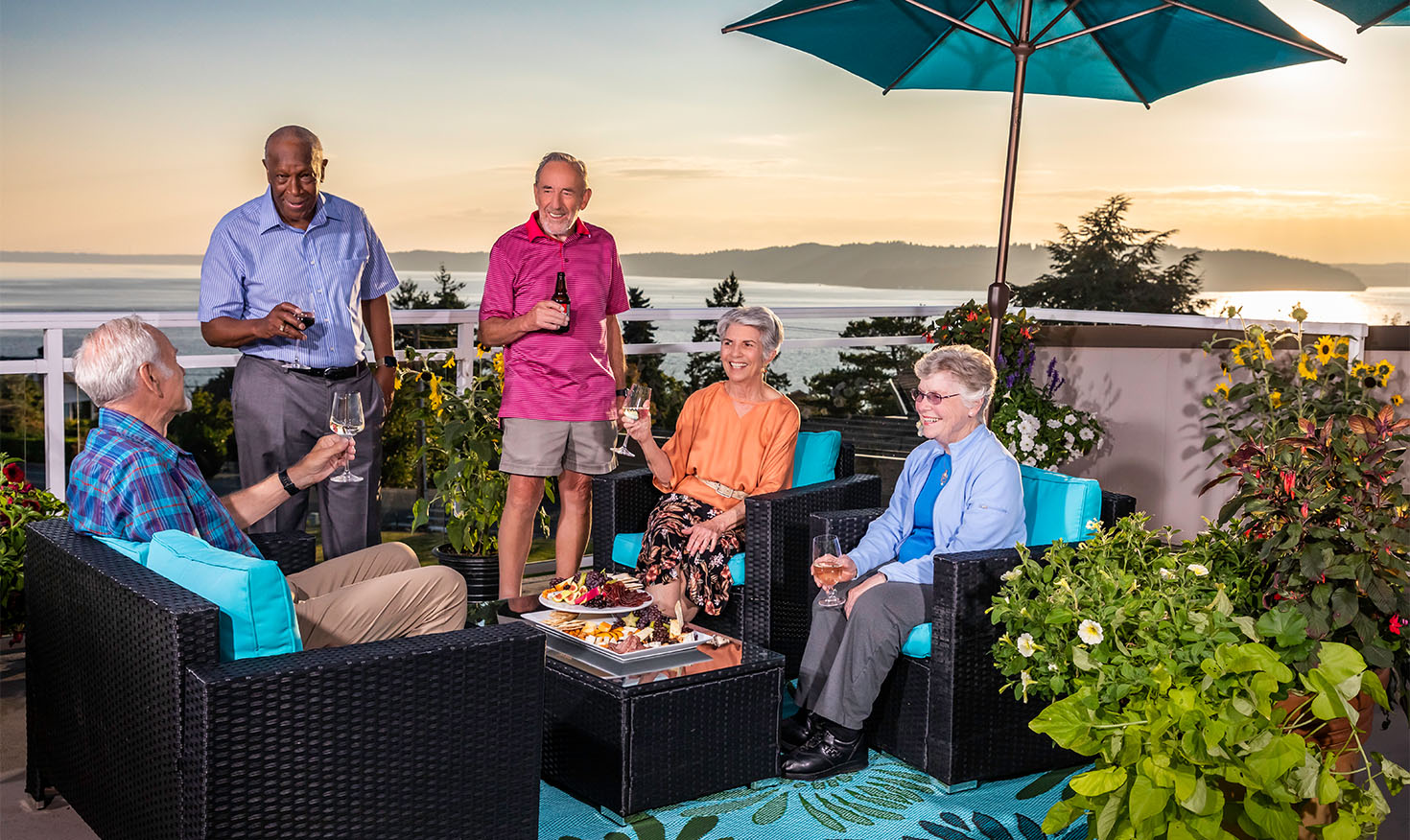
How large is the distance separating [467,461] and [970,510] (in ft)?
7.46

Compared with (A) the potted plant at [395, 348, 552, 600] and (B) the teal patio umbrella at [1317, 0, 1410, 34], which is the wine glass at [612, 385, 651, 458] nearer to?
(A) the potted plant at [395, 348, 552, 600]

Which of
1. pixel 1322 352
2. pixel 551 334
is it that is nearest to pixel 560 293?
pixel 551 334

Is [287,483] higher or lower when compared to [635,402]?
lower

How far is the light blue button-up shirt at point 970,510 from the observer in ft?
10.1

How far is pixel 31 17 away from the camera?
Result: 10094 millimetres

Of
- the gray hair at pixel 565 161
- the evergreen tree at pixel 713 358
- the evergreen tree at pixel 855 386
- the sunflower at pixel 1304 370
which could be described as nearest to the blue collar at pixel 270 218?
the gray hair at pixel 565 161

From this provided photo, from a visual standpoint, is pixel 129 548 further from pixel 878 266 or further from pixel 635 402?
pixel 878 266

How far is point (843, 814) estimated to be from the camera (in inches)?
112

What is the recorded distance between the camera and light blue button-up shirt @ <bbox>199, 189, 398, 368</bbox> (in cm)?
378

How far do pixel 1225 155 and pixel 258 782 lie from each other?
1008cm

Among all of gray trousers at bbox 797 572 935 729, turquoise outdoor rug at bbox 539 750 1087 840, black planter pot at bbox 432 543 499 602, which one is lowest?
turquoise outdoor rug at bbox 539 750 1087 840

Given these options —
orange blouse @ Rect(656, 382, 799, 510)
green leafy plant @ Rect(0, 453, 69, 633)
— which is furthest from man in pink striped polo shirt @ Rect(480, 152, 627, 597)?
green leafy plant @ Rect(0, 453, 69, 633)

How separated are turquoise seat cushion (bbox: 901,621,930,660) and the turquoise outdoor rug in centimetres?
33

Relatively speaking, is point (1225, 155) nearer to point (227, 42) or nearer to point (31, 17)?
point (227, 42)
